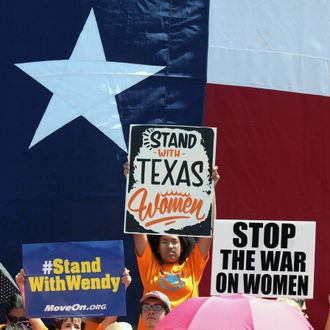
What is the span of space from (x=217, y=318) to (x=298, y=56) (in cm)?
433

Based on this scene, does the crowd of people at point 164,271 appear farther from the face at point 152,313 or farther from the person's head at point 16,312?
the face at point 152,313

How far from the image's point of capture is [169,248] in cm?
693

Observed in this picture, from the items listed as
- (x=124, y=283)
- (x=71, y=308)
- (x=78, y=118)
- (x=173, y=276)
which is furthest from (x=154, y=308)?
(x=78, y=118)

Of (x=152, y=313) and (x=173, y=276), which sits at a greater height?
(x=173, y=276)

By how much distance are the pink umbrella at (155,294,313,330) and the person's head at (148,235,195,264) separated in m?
2.22

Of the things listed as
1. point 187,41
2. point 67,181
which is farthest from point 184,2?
point 67,181

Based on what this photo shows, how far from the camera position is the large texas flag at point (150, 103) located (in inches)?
312

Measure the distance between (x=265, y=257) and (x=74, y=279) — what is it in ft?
4.18

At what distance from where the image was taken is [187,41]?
26.8 feet

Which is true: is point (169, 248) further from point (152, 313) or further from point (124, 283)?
point (152, 313)

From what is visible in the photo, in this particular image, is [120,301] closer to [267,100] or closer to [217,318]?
[217,318]

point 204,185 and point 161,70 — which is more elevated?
point 161,70

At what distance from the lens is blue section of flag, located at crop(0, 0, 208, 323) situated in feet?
25.9

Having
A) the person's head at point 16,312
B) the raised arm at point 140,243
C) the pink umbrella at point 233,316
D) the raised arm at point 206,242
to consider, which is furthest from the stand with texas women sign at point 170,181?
the pink umbrella at point 233,316
